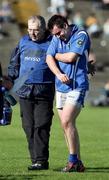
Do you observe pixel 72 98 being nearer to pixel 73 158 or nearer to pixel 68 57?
pixel 68 57

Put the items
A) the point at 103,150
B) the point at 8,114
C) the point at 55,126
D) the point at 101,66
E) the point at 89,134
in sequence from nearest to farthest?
the point at 8,114 → the point at 103,150 → the point at 89,134 → the point at 55,126 → the point at 101,66

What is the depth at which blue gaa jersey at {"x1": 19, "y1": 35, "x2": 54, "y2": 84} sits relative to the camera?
11.3 metres

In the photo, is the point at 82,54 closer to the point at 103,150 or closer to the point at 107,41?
the point at 103,150

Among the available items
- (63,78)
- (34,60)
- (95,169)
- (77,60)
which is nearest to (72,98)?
(63,78)

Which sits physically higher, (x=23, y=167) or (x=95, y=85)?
(x=23, y=167)

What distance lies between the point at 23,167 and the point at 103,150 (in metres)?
3.08

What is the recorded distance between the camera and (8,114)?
1078 cm

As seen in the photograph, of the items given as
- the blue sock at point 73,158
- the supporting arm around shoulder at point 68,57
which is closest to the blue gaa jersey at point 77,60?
the supporting arm around shoulder at point 68,57

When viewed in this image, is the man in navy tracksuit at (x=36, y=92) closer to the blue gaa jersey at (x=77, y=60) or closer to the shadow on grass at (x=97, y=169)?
the blue gaa jersey at (x=77, y=60)

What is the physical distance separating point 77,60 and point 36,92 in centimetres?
85

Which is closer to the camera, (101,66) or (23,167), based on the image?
(23,167)

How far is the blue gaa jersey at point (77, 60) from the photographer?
10836mm

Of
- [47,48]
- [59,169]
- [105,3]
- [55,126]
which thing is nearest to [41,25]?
[47,48]

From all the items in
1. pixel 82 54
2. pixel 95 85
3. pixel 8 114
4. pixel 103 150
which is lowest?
pixel 95 85
